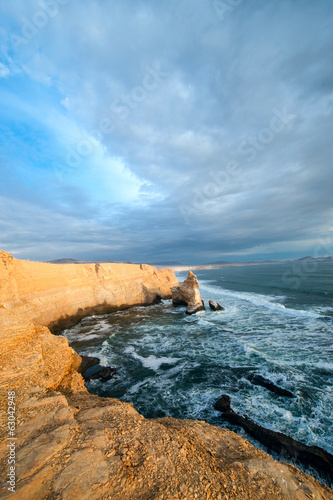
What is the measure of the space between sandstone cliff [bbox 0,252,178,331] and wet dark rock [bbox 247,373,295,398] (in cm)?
1424

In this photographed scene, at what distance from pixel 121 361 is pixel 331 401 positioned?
30.5 ft

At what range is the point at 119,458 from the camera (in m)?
3.00

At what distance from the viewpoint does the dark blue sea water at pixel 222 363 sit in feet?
21.7

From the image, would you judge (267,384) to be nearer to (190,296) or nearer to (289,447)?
(289,447)

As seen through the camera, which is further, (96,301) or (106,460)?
(96,301)

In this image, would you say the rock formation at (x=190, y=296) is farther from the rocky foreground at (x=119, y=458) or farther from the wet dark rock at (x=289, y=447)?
the rocky foreground at (x=119, y=458)

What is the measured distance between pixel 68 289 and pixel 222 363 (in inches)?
557

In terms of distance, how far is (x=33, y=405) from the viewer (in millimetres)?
4254

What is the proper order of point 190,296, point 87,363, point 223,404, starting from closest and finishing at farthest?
point 223,404, point 87,363, point 190,296

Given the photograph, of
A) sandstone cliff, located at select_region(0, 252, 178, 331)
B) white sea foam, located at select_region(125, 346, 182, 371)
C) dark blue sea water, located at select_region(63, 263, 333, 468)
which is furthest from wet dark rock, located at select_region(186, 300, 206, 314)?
white sea foam, located at select_region(125, 346, 182, 371)

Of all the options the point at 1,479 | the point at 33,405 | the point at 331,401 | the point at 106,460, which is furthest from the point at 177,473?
the point at 331,401

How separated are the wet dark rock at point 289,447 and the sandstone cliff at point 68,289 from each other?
46.0ft

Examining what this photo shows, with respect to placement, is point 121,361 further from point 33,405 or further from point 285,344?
point 285,344

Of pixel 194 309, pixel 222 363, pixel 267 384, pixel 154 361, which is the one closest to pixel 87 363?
pixel 154 361
